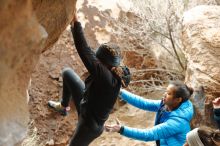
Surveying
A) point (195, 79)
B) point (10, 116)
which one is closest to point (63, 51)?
point (195, 79)

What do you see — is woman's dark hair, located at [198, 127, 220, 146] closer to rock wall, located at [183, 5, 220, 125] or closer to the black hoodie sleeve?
the black hoodie sleeve

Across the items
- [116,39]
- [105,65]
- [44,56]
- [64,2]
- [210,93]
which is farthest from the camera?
[116,39]

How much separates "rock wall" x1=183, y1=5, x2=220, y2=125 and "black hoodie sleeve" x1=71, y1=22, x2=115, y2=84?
1.59 metres

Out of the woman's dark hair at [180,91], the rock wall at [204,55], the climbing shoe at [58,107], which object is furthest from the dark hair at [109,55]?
the rock wall at [204,55]

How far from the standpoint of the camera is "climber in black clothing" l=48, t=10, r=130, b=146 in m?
3.10

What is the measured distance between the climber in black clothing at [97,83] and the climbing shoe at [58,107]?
0.87 m

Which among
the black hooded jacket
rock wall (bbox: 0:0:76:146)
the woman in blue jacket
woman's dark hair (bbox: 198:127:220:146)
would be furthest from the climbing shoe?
woman's dark hair (bbox: 198:127:220:146)

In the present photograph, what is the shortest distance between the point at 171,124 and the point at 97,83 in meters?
0.72

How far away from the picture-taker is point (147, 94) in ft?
19.1

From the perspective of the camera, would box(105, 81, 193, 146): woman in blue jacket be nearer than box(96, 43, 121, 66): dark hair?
No

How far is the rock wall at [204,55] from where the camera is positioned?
14.5 feet

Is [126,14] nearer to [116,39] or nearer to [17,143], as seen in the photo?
[116,39]

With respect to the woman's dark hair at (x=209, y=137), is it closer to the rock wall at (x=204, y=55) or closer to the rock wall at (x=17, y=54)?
the rock wall at (x=17, y=54)

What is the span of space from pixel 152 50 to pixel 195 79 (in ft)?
5.10
